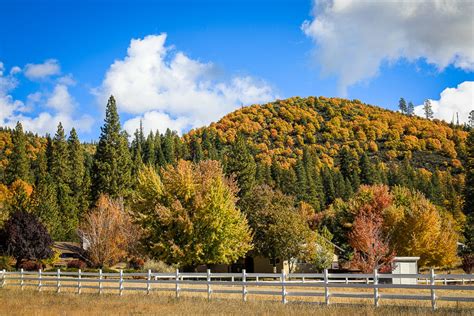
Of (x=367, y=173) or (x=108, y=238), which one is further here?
(x=367, y=173)

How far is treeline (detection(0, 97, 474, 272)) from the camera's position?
68750 millimetres

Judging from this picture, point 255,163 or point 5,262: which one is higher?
point 255,163

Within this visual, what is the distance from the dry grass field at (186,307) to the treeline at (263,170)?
15236 millimetres

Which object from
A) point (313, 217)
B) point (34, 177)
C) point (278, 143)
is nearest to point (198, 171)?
point (313, 217)

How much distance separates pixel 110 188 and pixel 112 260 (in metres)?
18.6

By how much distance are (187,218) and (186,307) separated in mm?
18581

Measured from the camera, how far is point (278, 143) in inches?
7254

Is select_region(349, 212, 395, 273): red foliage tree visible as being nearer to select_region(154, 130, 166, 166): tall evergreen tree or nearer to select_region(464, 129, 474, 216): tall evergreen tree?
select_region(464, 129, 474, 216): tall evergreen tree

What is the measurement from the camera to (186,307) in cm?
2081

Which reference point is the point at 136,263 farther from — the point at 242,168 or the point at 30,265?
the point at 242,168

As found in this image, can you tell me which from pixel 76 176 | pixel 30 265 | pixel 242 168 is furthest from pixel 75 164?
pixel 30 265

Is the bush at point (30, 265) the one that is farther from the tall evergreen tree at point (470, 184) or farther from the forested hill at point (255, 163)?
the tall evergreen tree at point (470, 184)

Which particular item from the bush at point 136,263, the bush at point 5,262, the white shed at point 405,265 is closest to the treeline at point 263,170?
the white shed at point 405,265

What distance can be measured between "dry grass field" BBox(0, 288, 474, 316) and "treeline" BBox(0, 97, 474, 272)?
50.0 ft
